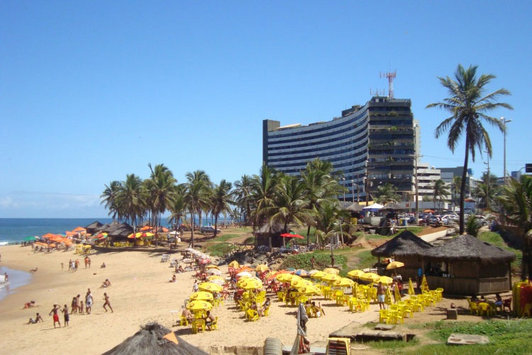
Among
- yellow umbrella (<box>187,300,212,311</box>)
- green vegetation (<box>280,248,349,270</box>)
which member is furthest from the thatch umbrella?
green vegetation (<box>280,248,349,270</box>)

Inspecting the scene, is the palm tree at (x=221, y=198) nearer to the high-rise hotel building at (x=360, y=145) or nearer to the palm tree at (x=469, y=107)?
the high-rise hotel building at (x=360, y=145)

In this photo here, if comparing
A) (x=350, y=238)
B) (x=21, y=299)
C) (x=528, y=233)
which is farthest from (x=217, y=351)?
(x=350, y=238)

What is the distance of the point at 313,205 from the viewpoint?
41.0 meters

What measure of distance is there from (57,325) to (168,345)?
14097 millimetres

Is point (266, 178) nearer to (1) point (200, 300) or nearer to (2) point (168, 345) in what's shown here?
(1) point (200, 300)

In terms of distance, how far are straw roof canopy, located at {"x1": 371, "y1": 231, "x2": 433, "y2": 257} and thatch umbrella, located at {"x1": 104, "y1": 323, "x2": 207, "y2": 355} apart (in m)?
16.4

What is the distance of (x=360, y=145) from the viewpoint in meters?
121

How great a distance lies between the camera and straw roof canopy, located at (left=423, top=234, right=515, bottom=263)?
20.3 metres

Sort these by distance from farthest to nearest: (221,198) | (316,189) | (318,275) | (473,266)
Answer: (221,198) → (316,189) → (318,275) → (473,266)

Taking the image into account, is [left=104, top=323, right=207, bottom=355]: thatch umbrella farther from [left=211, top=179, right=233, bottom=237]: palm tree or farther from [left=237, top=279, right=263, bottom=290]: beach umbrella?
[left=211, top=179, right=233, bottom=237]: palm tree

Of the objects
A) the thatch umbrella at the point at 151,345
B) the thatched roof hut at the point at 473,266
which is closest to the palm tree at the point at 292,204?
the thatched roof hut at the point at 473,266

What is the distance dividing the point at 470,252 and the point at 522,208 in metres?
2.91

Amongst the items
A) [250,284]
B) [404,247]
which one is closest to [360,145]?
[404,247]

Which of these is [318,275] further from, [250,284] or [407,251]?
[407,251]
